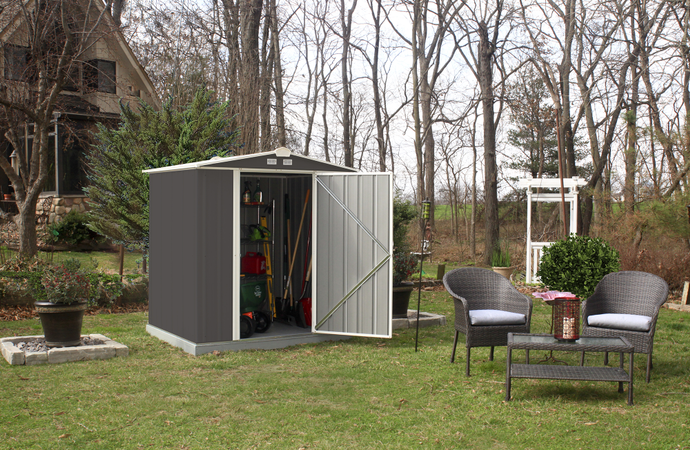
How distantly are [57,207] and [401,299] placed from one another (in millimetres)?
9079

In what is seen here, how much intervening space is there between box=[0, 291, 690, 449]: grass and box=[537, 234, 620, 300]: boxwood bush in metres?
0.84

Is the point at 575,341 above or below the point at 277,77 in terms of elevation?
below

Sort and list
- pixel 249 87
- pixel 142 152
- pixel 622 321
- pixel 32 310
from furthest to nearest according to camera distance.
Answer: pixel 249 87 < pixel 142 152 < pixel 32 310 < pixel 622 321

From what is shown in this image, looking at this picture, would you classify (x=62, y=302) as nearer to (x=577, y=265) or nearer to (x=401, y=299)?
(x=401, y=299)

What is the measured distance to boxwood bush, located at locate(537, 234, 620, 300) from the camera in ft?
18.0

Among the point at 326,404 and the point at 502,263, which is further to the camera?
the point at 502,263

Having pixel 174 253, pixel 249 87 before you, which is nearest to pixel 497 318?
pixel 174 253

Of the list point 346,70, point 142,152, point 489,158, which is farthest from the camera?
point 346,70

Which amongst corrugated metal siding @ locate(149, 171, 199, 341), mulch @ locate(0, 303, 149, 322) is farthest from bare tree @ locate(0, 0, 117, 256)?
corrugated metal siding @ locate(149, 171, 199, 341)

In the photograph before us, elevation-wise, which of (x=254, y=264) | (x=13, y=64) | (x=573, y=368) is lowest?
(x=573, y=368)

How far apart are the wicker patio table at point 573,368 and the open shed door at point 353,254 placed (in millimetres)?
1909

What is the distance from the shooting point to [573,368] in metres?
4.85

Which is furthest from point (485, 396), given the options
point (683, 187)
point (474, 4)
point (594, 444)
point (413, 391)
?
point (474, 4)

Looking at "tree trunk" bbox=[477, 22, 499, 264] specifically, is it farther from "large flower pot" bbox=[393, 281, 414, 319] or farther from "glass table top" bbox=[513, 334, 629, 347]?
"glass table top" bbox=[513, 334, 629, 347]
